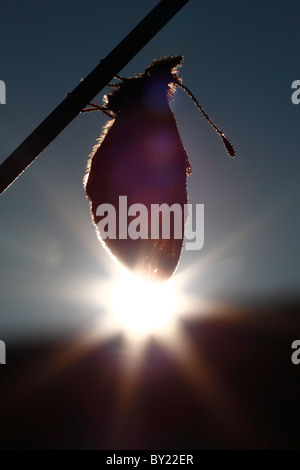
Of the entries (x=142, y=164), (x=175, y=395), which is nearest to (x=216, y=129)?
(x=142, y=164)

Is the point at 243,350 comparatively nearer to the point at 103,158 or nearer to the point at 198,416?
the point at 198,416

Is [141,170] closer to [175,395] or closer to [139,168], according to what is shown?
[139,168]

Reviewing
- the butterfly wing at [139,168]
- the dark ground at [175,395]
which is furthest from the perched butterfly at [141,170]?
the dark ground at [175,395]

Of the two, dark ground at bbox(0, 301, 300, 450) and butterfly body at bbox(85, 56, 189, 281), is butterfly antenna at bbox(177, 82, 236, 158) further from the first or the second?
dark ground at bbox(0, 301, 300, 450)

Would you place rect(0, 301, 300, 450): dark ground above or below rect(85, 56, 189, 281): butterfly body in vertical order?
above

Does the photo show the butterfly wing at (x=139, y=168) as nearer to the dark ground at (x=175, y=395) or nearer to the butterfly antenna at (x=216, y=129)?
the butterfly antenna at (x=216, y=129)

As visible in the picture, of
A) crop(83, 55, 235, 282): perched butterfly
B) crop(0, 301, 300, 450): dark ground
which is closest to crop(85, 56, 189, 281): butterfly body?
crop(83, 55, 235, 282): perched butterfly

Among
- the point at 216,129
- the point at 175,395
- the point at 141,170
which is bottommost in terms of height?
the point at 141,170

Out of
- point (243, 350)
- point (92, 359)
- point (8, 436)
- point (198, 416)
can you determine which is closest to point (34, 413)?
point (8, 436)
